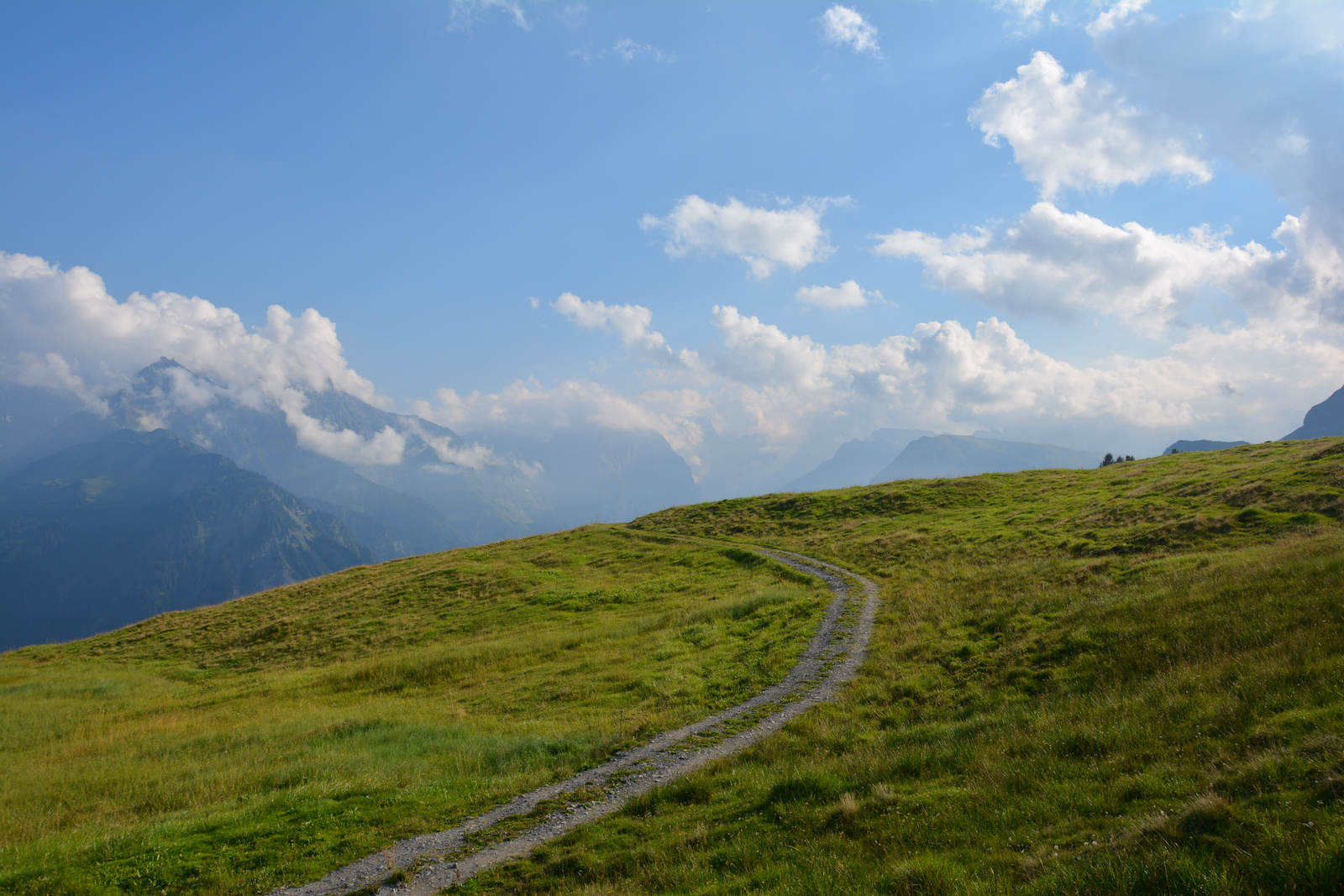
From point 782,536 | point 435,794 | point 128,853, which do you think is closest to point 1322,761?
point 435,794

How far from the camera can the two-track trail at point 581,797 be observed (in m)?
10.2

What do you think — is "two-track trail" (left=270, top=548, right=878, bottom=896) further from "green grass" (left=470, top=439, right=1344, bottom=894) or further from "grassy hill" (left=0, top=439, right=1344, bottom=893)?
"green grass" (left=470, top=439, right=1344, bottom=894)

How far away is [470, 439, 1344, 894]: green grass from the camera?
250 inches

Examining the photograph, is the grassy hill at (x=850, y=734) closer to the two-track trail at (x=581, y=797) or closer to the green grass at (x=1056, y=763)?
the green grass at (x=1056, y=763)

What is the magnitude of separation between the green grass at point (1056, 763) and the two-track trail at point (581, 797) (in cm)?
82

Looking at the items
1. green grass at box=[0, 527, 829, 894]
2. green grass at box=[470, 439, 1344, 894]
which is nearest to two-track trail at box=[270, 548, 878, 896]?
green grass at box=[0, 527, 829, 894]

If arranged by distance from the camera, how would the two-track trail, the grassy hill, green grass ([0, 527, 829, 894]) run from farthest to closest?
green grass ([0, 527, 829, 894]) < the two-track trail < the grassy hill

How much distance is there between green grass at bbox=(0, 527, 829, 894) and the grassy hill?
146mm

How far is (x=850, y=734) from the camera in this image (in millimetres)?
14203

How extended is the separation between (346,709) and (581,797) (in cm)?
1871

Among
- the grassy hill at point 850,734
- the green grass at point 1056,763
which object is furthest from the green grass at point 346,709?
the green grass at point 1056,763

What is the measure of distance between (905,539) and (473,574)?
3998 centimetres

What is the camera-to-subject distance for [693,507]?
87062mm

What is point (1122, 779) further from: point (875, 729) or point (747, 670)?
point (747, 670)
